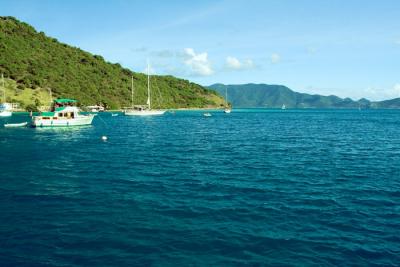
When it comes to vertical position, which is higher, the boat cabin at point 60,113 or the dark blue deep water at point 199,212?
the boat cabin at point 60,113

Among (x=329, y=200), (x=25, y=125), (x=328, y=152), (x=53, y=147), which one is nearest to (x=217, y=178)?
(x=329, y=200)

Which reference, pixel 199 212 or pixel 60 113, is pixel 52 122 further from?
pixel 199 212

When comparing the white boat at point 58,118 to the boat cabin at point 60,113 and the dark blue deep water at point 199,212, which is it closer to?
the boat cabin at point 60,113

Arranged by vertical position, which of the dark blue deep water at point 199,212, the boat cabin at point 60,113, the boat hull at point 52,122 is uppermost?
the boat cabin at point 60,113

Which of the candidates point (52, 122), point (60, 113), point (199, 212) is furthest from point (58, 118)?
point (199, 212)

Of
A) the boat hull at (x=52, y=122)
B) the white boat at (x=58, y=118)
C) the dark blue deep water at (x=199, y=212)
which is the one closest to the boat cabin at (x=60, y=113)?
the white boat at (x=58, y=118)

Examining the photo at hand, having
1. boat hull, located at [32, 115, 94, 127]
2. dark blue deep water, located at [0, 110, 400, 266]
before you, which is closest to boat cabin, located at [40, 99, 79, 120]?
boat hull, located at [32, 115, 94, 127]

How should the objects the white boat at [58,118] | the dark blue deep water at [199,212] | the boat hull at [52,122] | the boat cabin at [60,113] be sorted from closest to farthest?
the dark blue deep water at [199,212]
the boat hull at [52,122]
the white boat at [58,118]
the boat cabin at [60,113]

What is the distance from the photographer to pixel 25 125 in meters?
93.1

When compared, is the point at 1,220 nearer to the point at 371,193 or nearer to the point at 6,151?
the point at 371,193

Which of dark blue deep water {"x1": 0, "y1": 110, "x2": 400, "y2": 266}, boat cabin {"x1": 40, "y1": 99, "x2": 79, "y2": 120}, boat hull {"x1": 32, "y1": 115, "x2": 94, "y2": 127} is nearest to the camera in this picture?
dark blue deep water {"x1": 0, "y1": 110, "x2": 400, "y2": 266}

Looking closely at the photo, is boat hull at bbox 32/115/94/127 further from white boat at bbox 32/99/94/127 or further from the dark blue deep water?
the dark blue deep water

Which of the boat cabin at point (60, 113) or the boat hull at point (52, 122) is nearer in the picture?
the boat hull at point (52, 122)

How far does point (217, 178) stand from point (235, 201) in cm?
729
